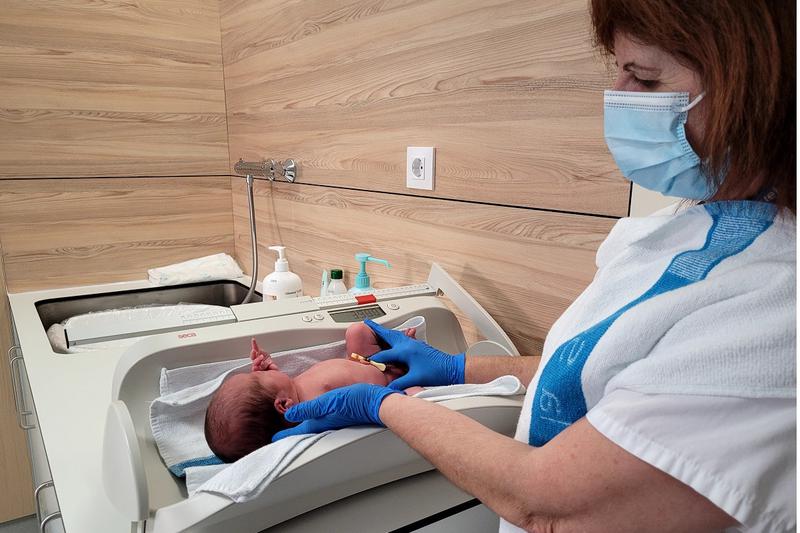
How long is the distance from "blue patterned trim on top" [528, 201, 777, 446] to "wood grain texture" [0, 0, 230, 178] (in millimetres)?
1868

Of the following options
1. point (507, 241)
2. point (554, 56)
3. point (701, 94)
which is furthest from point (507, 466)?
point (554, 56)

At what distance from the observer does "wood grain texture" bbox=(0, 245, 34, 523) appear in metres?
1.88

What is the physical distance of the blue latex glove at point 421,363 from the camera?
1.01m

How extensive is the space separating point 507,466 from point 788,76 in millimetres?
Result: 467

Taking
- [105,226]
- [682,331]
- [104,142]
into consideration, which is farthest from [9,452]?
[682,331]

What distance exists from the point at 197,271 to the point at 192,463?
1.32 metres

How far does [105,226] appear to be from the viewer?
204cm

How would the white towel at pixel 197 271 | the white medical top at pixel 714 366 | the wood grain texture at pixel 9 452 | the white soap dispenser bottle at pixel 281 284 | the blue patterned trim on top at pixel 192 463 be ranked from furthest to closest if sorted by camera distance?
1. the white towel at pixel 197 271
2. the wood grain texture at pixel 9 452
3. the white soap dispenser bottle at pixel 281 284
4. the blue patterned trim on top at pixel 192 463
5. the white medical top at pixel 714 366

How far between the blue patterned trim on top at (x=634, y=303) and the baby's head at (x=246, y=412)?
472 mm

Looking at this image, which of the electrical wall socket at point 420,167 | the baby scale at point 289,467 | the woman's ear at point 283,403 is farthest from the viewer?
the electrical wall socket at point 420,167

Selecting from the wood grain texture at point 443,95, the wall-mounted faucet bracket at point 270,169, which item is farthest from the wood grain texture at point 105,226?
the wood grain texture at point 443,95

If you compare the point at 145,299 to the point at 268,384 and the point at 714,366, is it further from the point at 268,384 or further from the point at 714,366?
the point at 714,366

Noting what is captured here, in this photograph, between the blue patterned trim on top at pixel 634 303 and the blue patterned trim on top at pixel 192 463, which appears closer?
the blue patterned trim on top at pixel 634 303

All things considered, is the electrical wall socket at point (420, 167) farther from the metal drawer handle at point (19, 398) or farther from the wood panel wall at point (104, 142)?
the metal drawer handle at point (19, 398)
